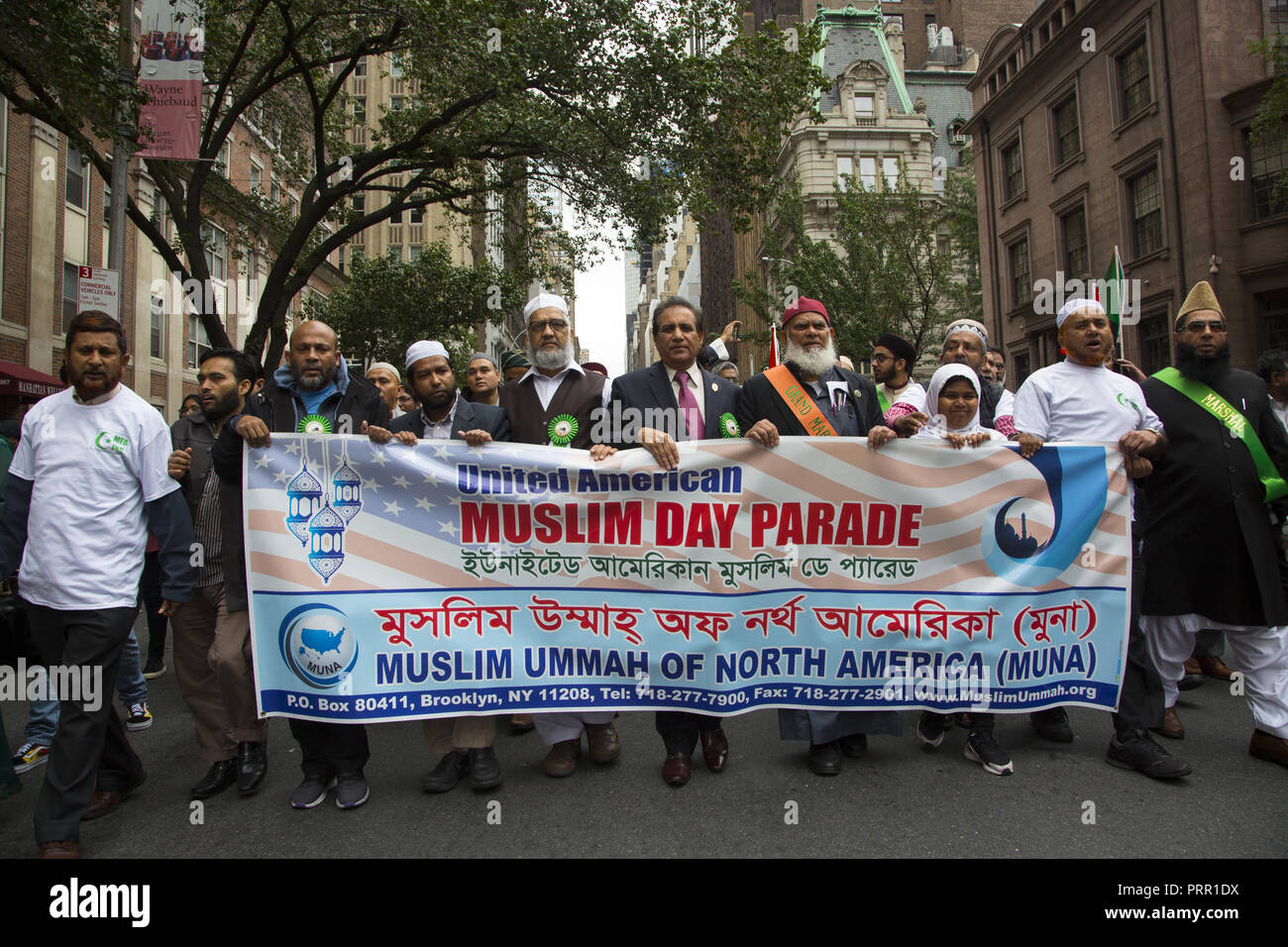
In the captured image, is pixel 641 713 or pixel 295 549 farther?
pixel 641 713

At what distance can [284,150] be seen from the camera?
18.1m

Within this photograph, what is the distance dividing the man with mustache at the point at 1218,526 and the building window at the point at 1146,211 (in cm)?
1965

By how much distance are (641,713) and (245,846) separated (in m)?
2.55

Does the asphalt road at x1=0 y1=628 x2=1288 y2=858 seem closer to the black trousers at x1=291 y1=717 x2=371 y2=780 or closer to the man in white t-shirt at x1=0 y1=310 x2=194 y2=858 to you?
the black trousers at x1=291 y1=717 x2=371 y2=780

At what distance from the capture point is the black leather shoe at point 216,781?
386 centimetres

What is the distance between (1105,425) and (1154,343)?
2018 cm

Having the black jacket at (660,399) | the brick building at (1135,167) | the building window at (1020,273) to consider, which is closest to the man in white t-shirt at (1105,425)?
the black jacket at (660,399)

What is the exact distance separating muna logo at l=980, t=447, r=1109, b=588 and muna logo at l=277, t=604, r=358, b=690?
306 cm

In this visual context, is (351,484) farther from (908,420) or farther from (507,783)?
(908,420)

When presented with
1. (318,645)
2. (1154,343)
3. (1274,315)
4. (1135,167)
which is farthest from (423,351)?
(1135,167)

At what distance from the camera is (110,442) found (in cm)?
341

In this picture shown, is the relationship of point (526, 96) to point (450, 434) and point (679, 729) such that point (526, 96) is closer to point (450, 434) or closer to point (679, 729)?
point (450, 434)

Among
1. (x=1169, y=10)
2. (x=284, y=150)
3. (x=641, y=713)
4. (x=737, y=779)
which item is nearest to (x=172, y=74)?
(x=284, y=150)

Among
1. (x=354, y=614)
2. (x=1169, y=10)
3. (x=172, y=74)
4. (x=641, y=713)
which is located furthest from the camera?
(x=1169, y=10)
